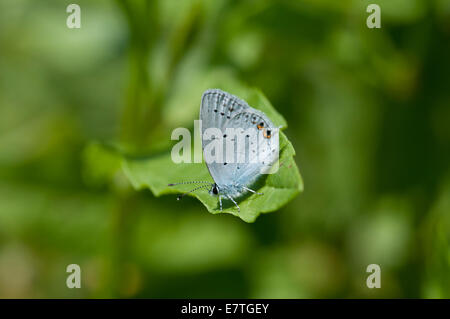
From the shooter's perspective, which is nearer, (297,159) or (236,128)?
(236,128)

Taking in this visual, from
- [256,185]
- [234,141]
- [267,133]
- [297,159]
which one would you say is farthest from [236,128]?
[297,159]

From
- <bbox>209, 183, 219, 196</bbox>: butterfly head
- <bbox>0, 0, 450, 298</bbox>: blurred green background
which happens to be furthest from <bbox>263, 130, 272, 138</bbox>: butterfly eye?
<bbox>0, 0, 450, 298</bbox>: blurred green background

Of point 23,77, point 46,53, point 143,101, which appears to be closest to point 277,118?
point 143,101

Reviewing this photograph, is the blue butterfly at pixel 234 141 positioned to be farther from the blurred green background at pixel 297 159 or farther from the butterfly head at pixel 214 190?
the blurred green background at pixel 297 159

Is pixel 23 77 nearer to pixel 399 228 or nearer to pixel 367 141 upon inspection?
pixel 367 141

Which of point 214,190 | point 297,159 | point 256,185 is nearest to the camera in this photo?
point 256,185

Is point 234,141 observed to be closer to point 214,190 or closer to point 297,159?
point 214,190

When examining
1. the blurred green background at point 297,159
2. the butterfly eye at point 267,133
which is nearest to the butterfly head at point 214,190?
the butterfly eye at point 267,133
